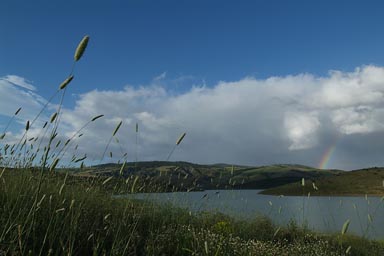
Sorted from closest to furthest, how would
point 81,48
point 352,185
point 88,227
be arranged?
1. point 81,48
2. point 88,227
3. point 352,185

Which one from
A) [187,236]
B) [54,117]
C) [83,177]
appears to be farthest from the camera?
[83,177]

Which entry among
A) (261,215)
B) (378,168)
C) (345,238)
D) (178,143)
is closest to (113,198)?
(178,143)

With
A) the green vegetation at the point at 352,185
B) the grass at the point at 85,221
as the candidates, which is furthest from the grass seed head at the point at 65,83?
the green vegetation at the point at 352,185

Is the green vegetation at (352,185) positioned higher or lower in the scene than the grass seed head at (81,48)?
higher

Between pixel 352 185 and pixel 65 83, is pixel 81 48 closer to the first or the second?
pixel 65 83

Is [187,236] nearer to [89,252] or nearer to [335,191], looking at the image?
[89,252]

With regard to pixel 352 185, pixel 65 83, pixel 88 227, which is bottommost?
pixel 88 227

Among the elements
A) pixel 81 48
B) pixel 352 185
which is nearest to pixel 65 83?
pixel 81 48

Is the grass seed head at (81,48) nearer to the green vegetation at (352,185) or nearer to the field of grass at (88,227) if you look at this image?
the field of grass at (88,227)

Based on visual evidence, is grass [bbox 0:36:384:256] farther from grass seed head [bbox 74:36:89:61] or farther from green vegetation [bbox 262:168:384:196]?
green vegetation [bbox 262:168:384:196]

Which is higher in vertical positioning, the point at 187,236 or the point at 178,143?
the point at 178,143

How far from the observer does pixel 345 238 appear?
55.4 feet

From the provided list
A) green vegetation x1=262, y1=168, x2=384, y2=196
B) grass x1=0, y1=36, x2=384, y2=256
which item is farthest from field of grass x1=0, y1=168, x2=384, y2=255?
green vegetation x1=262, y1=168, x2=384, y2=196

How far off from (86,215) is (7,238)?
2113mm
